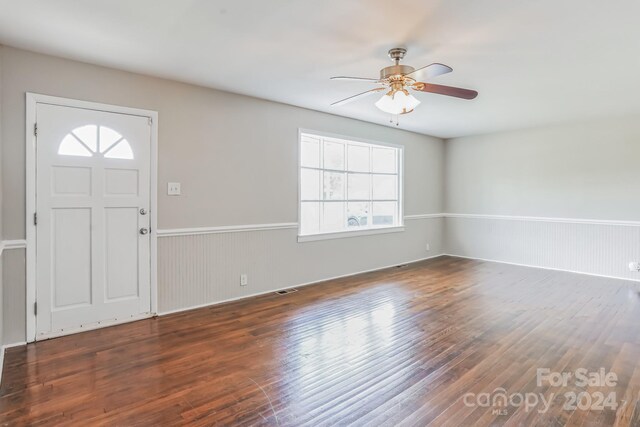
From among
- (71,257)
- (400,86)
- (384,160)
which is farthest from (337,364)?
(384,160)

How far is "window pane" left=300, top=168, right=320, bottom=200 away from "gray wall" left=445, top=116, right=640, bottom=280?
3360 millimetres

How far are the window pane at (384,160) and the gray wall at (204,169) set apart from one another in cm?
70

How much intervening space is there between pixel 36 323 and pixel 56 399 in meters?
1.12

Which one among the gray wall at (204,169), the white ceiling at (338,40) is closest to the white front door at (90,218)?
the gray wall at (204,169)

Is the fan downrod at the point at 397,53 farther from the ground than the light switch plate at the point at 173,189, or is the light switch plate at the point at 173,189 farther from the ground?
the fan downrod at the point at 397,53

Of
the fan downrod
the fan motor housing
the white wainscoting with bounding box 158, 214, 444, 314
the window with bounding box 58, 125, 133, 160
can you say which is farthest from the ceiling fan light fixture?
the window with bounding box 58, 125, 133, 160

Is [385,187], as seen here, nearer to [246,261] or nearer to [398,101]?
[246,261]

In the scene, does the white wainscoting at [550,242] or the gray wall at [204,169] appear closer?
the gray wall at [204,169]

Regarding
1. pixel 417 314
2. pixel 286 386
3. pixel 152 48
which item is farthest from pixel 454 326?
pixel 152 48

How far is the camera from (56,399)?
2.04m

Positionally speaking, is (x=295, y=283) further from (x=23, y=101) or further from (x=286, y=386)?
(x=23, y=101)

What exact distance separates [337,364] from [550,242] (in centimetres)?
489

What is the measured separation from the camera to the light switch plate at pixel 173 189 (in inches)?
137

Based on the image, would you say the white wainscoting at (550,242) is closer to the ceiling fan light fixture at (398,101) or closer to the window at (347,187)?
the window at (347,187)
